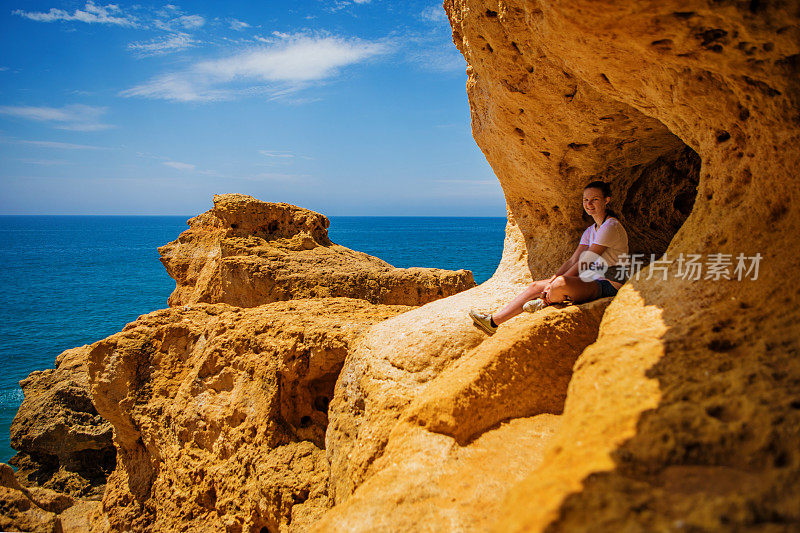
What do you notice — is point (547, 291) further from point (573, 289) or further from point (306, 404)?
point (306, 404)

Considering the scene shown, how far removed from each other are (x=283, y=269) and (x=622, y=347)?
A: 19.0 ft

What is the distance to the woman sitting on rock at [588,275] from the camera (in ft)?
12.9

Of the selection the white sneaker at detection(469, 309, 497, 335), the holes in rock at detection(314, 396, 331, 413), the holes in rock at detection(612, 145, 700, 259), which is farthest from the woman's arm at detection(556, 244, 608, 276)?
the holes in rock at detection(314, 396, 331, 413)

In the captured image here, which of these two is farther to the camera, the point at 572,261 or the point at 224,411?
the point at 224,411

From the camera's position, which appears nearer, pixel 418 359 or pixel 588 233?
pixel 418 359

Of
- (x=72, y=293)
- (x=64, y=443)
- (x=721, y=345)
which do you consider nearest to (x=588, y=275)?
(x=721, y=345)

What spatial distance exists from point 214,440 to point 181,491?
0.62 meters

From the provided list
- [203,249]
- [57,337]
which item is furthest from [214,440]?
[57,337]

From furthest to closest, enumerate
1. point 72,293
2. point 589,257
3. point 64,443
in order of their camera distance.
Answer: point 72,293 → point 64,443 → point 589,257

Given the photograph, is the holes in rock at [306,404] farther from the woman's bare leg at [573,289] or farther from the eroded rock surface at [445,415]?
the woman's bare leg at [573,289]

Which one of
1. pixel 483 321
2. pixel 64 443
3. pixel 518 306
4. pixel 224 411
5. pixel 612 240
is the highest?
pixel 612 240

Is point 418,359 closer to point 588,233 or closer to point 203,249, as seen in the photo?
point 588,233

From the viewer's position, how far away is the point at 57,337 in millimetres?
21812

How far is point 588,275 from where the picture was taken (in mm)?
4145
